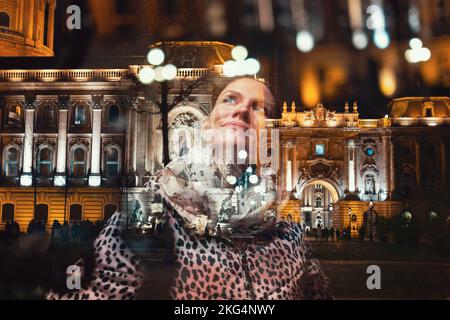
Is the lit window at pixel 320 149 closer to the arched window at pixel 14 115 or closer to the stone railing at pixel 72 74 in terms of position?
the stone railing at pixel 72 74

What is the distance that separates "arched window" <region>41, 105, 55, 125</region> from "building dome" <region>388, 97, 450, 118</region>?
24.6 meters

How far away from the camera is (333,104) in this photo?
48.5 m

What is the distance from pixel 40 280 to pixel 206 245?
451cm

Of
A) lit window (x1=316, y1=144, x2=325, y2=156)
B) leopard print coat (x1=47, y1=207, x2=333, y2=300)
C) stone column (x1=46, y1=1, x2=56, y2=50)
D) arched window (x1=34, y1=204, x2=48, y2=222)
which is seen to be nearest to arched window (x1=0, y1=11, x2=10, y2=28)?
stone column (x1=46, y1=1, x2=56, y2=50)

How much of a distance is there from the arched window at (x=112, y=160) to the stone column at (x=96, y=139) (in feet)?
A: 2.56

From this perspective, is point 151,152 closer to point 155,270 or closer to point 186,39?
point 186,39

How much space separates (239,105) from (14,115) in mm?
32183

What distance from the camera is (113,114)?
41.6 metres

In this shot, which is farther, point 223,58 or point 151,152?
point 151,152

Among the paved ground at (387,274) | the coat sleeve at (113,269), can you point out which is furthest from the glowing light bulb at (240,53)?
the coat sleeve at (113,269)

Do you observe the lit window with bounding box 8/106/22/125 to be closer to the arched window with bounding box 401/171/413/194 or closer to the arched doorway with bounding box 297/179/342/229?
the arched doorway with bounding box 297/179/342/229

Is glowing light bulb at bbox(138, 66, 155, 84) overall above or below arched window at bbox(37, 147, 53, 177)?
above

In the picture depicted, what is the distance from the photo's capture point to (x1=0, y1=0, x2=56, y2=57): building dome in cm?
4875
